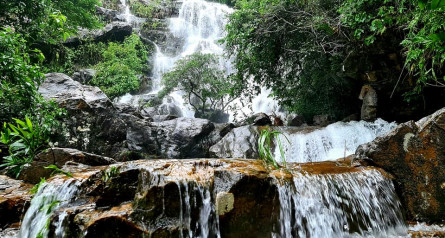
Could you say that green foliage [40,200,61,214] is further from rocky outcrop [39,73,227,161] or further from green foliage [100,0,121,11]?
green foliage [100,0,121,11]

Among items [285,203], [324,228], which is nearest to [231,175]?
[285,203]

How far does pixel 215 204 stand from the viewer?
300cm

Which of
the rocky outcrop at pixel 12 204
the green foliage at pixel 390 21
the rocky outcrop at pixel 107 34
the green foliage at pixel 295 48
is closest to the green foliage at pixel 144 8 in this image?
the rocky outcrop at pixel 107 34

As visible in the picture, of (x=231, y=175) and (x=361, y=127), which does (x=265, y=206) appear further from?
(x=361, y=127)

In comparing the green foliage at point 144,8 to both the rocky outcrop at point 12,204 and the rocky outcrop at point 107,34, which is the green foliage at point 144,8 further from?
the rocky outcrop at point 12,204

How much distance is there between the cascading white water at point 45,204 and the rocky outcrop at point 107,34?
15868 mm

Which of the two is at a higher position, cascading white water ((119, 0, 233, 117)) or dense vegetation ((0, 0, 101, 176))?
cascading white water ((119, 0, 233, 117))

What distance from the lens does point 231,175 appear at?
3.10 m

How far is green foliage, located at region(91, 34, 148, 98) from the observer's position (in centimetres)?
1459

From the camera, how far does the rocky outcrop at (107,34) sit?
16.8 metres

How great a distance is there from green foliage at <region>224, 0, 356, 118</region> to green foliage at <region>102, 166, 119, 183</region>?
5020mm

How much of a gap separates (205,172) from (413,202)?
10.0 ft

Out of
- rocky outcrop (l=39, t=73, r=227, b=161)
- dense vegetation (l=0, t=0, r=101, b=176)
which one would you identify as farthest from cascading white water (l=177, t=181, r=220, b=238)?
rocky outcrop (l=39, t=73, r=227, b=161)

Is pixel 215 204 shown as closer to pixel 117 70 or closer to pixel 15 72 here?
pixel 15 72
